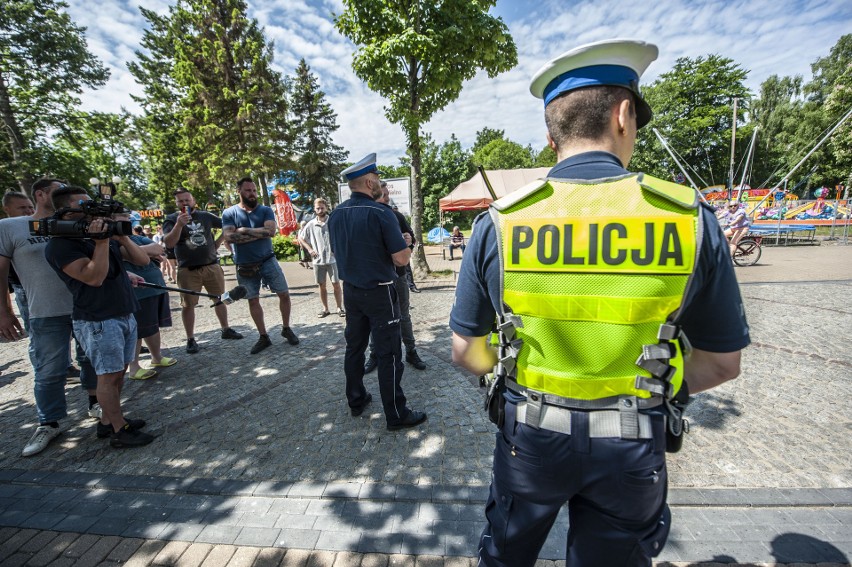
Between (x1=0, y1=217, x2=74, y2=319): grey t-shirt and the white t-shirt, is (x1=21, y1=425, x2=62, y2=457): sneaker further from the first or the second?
the white t-shirt

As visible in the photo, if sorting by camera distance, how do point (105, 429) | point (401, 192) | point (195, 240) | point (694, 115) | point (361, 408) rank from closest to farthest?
1. point (105, 429)
2. point (361, 408)
3. point (195, 240)
4. point (401, 192)
5. point (694, 115)

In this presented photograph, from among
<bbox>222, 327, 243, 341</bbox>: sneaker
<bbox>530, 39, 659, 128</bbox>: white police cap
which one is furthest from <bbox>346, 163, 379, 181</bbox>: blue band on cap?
<bbox>222, 327, 243, 341</bbox>: sneaker

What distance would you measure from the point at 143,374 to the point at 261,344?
137 centimetres

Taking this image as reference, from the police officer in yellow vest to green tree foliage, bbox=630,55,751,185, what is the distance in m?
33.7

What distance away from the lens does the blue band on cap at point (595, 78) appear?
118 centimetres

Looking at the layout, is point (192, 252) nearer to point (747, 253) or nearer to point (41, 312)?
point (41, 312)

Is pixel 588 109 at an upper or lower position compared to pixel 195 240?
upper

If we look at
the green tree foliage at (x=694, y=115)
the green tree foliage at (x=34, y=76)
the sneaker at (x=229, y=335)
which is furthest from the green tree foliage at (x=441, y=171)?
the sneaker at (x=229, y=335)

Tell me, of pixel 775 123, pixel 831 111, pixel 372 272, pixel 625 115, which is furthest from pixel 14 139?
pixel 775 123

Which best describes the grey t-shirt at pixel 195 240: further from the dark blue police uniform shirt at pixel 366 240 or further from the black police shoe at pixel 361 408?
the black police shoe at pixel 361 408

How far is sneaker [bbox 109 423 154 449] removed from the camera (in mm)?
3135

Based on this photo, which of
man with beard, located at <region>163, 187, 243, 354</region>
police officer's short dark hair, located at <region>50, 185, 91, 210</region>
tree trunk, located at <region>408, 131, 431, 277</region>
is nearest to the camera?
police officer's short dark hair, located at <region>50, 185, 91, 210</region>

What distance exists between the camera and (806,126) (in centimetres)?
3170

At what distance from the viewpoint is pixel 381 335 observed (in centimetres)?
309
